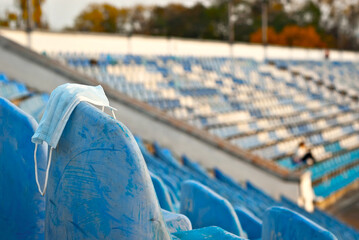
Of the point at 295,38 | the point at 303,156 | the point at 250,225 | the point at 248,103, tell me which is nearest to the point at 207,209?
the point at 250,225

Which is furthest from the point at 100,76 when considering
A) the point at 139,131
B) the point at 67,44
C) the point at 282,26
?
the point at 282,26

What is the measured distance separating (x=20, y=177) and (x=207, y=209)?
0.88 meters

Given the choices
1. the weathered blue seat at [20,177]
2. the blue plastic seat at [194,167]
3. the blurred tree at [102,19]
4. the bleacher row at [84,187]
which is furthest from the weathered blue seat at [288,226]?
the blurred tree at [102,19]

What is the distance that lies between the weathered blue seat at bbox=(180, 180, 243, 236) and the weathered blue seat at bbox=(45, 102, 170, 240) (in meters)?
0.85

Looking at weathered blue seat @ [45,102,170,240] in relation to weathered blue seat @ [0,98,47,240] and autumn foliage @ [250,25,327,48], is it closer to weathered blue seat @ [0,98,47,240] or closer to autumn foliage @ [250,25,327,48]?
weathered blue seat @ [0,98,47,240]

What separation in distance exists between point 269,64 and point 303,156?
9362 millimetres

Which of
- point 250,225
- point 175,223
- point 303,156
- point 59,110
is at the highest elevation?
point 59,110

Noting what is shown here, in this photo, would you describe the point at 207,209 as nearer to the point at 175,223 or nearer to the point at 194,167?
the point at 175,223

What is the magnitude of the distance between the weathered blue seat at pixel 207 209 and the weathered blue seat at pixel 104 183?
2.78ft

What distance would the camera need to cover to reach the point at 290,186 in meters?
7.31

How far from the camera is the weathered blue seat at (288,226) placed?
209 centimetres

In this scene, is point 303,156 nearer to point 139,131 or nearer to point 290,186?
point 290,186

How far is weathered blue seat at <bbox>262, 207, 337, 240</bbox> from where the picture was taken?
2.09 m

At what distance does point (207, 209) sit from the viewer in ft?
7.64
